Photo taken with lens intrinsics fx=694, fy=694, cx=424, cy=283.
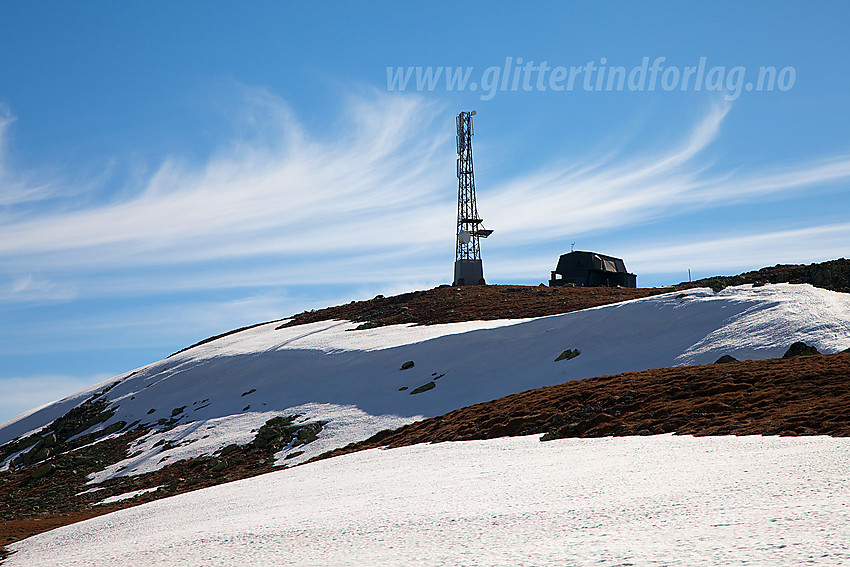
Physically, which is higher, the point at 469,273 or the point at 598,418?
the point at 469,273

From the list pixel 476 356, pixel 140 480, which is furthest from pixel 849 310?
pixel 140 480

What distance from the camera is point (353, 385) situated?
25828 millimetres

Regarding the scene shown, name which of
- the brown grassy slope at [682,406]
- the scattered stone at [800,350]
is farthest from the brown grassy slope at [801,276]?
the brown grassy slope at [682,406]

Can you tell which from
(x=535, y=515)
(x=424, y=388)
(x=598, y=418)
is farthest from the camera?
(x=424, y=388)

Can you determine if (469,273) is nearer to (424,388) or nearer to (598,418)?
(424,388)

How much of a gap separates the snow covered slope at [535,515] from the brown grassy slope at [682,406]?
3.01ft

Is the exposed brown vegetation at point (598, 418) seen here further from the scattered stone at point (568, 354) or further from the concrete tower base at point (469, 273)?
the concrete tower base at point (469, 273)

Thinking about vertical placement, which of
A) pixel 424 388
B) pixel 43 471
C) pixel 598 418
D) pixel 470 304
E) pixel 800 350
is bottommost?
pixel 43 471

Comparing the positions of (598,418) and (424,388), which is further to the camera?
(424,388)

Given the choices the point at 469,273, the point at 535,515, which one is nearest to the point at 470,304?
the point at 469,273

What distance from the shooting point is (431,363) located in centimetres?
2611

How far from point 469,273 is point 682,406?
33.0 metres

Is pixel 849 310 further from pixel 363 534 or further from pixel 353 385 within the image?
pixel 363 534

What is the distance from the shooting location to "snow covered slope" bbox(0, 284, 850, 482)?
20922 mm
